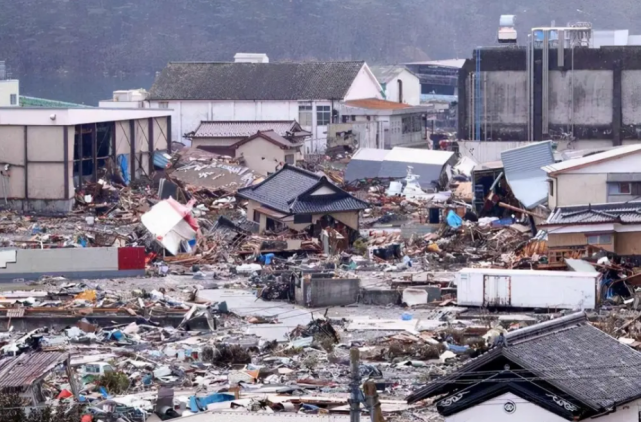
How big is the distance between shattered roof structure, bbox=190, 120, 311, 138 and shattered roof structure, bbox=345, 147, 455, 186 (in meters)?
3.27

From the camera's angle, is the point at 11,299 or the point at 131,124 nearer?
the point at 11,299

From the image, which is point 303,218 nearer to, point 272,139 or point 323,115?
point 272,139

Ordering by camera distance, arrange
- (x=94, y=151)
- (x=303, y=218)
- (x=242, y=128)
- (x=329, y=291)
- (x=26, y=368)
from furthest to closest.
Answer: (x=242, y=128), (x=94, y=151), (x=303, y=218), (x=329, y=291), (x=26, y=368)

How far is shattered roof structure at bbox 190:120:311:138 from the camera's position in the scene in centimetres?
3988

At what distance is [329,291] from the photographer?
2038 cm

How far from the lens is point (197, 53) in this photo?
9238cm

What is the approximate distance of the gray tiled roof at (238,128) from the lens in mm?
39938

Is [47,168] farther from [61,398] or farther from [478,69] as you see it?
[61,398]

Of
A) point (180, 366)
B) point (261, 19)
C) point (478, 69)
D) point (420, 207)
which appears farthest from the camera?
point (261, 19)

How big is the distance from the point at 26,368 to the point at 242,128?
89.5ft

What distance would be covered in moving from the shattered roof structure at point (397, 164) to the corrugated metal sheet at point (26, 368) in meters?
22.0

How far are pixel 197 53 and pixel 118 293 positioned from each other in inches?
2859

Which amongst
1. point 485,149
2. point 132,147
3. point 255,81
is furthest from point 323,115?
point 132,147

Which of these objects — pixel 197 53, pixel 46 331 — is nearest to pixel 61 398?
pixel 46 331
